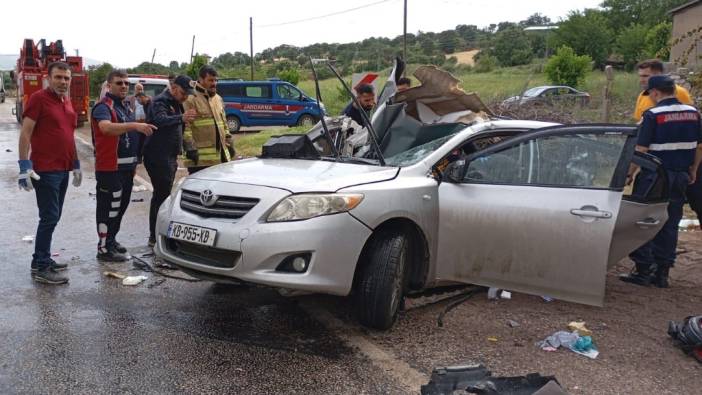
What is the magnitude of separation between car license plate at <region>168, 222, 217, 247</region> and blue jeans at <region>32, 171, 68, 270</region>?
1.50m

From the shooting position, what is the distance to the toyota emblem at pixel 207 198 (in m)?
3.91

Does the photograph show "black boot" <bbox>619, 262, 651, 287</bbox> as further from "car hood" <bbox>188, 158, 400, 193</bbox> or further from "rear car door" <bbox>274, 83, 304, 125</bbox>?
"rear car door" <bbox>274, 83, 304, 125</bbox>

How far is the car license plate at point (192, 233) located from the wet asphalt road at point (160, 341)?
620 millimetres

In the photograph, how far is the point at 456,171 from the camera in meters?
4.18

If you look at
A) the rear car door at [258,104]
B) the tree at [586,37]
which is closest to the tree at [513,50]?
the tree at [586,37]

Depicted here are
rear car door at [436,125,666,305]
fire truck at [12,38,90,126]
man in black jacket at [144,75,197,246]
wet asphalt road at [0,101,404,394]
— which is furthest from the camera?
fire truck at [12,38,90,126]

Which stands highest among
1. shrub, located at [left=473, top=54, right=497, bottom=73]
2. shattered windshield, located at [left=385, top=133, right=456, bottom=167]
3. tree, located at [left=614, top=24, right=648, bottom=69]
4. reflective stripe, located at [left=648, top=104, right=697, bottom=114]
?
tree, located at [left=614, top=24, right=648, bottom=69]

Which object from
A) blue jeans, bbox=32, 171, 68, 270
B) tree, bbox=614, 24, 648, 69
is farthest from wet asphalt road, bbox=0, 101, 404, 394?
tree, bbox=614, 24, 648, 69

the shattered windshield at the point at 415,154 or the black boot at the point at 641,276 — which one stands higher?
the shattered windshield at the point at 415,154

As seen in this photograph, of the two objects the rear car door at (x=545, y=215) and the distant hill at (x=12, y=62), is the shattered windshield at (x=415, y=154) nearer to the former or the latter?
the rear car door at (x=545, y=215)

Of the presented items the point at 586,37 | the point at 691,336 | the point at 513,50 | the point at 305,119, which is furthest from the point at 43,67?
the point at 513,50

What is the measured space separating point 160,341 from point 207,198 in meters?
0.94

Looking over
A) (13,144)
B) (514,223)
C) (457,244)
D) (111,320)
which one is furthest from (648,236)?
(13,144)

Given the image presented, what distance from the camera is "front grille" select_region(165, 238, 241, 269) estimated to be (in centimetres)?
377
